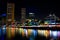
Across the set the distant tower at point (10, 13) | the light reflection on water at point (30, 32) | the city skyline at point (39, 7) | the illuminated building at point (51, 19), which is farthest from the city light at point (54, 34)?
the distant tower at point (10, 13)

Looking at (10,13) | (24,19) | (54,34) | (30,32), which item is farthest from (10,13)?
(54,34)

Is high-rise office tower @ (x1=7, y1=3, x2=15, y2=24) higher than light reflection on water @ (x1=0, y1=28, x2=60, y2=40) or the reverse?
higher

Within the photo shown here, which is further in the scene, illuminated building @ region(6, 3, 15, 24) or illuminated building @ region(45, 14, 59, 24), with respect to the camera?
illuminated building @ region(6, 3, 15, 24)

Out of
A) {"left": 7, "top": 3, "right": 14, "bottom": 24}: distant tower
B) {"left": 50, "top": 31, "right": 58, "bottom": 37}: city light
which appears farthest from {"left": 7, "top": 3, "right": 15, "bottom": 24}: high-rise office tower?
{"left": 50, "top": 31, "right": 58, "bottom": 37}: city light

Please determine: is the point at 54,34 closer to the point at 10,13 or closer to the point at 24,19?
the point at 24,19

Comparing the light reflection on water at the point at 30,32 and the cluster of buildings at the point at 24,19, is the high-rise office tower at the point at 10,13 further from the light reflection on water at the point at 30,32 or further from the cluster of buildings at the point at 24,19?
the light reflection on water at the point at 30,32

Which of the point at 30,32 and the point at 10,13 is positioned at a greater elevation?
the point at 10,13

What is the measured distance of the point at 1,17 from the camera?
2.72m

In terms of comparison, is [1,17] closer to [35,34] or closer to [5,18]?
[5,18]

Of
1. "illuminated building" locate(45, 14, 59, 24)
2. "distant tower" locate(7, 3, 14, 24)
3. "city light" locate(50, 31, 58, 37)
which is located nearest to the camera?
"city light" locate(50, 31, 58, 37)

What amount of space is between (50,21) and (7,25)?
56cm

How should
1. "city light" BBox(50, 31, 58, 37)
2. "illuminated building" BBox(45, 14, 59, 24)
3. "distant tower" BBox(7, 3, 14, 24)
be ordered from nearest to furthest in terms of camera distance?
1. "city light" BBox(50, 31, 58, 37)
2. "illuminated building" BBox(45, 14, 59, 24)
3. "distant tower" BBox(7, 3, 14, 24)

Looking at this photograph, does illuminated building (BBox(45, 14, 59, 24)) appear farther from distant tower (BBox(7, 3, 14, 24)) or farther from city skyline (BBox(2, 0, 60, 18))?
distant tower (BBox(7, 3, 14, 24))

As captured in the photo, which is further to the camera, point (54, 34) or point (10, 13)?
point (10, 13)
